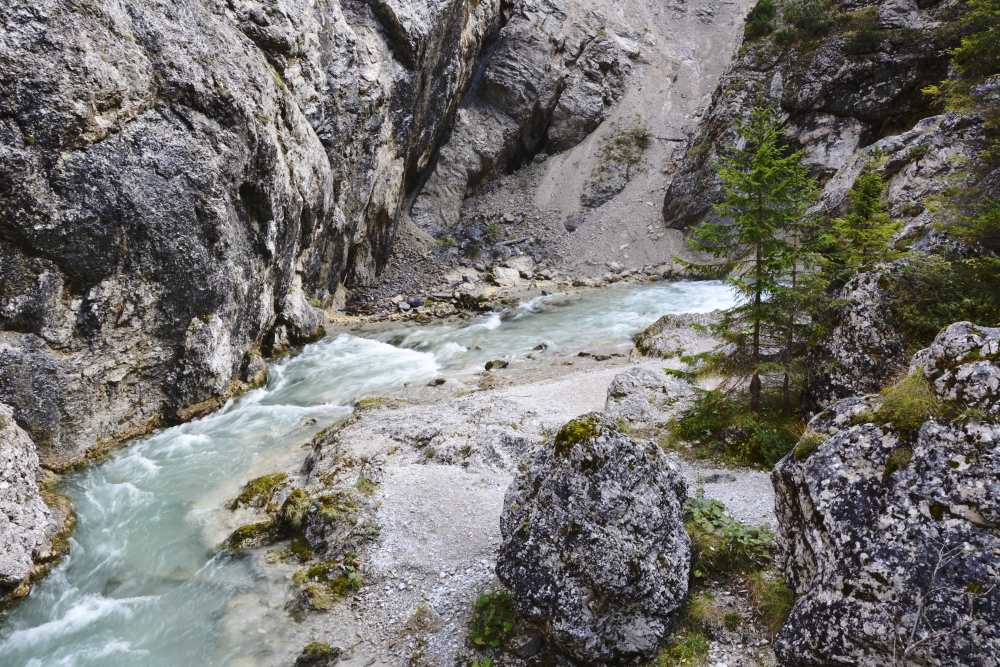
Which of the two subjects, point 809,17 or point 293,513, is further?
point 809,17

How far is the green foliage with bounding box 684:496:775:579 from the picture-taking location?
756cm

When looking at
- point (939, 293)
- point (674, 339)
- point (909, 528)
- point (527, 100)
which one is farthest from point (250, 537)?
point (527, 100)

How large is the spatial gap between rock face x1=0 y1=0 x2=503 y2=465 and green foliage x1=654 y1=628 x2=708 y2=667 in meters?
15.2

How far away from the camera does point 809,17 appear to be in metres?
39.1

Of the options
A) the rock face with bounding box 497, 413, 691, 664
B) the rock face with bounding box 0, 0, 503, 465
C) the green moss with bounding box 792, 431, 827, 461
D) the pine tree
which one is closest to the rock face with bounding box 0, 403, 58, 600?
the rock face with bounding box 0, 0, 503, 465

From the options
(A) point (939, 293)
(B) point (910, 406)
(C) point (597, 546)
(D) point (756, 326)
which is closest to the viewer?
(B) point (910, 406)

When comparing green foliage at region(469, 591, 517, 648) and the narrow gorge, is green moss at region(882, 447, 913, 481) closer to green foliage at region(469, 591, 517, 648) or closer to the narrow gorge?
the narrow gorge

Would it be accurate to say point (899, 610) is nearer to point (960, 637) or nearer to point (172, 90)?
point (960, 637)

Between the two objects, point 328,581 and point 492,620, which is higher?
point 492,620

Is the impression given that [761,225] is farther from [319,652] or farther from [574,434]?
[319,652]

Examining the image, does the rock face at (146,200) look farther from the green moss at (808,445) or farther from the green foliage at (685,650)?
the green moss at (808,445)

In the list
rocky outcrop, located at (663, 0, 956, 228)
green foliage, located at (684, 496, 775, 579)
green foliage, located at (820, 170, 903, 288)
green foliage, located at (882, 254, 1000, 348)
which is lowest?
green foliage, located at (684, 496, 775, 579)

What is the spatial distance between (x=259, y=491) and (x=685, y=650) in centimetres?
997

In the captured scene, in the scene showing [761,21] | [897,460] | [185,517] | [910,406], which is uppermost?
[761,21]
